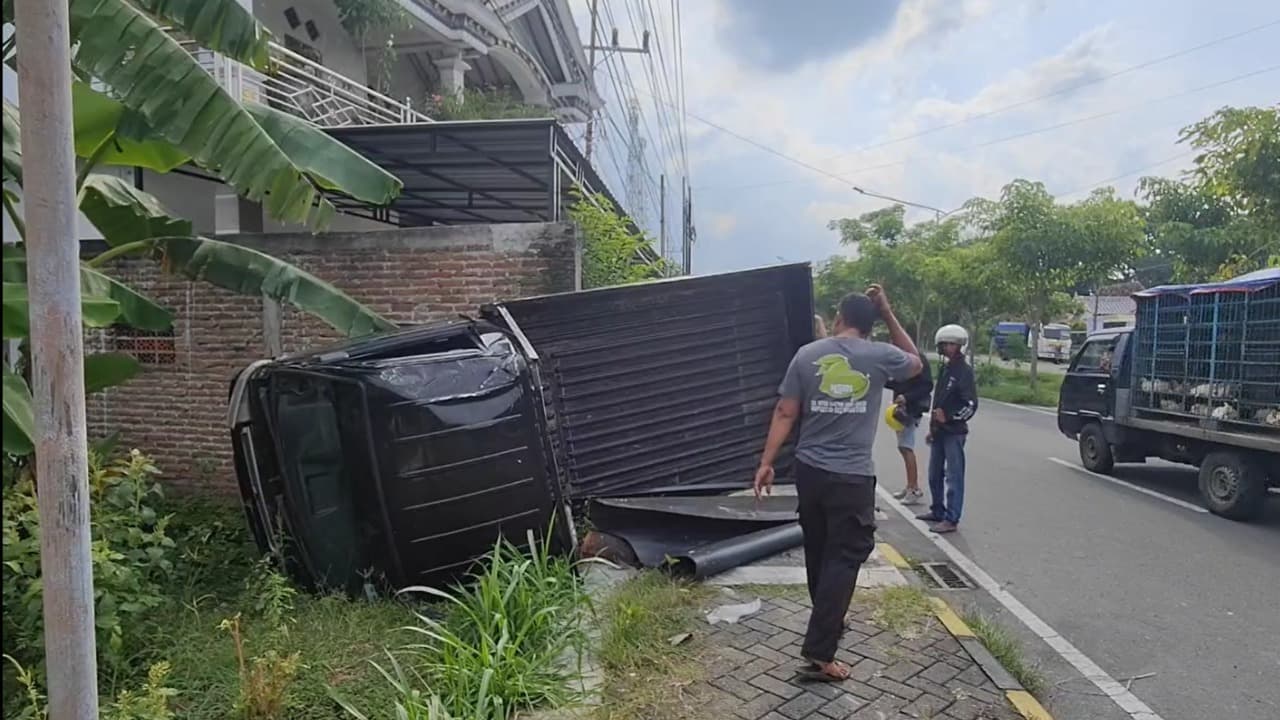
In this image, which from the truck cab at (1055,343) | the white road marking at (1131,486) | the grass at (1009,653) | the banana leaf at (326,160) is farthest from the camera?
the truck cab at (1055,343)

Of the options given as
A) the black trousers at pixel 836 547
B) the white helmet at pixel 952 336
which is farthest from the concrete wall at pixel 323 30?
the black trousers at pixel 836 547

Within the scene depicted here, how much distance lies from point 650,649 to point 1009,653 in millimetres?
1875

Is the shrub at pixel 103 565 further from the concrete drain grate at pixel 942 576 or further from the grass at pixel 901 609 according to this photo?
the concrete drain grate at pixel 942 576

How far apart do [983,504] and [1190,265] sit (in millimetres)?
13802

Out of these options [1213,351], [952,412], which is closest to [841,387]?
[952,412]

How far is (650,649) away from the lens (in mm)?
3809

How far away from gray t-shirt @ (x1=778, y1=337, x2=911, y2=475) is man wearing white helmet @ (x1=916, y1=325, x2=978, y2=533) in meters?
3.01

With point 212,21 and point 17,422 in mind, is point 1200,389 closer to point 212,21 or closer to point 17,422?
point 212,21

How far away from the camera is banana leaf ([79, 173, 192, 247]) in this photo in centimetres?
501

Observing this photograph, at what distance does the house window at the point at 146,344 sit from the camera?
7.38 metres

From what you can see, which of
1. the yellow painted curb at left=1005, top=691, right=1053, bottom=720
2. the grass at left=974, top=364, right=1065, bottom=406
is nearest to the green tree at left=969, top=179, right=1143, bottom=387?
the grass at left=974, top=364, right=1065, bottom=406

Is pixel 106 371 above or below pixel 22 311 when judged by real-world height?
below

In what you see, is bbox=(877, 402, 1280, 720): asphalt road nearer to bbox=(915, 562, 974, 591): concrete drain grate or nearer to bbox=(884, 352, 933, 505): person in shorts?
bbox=(915, 562, 974, 591): concrete drain grate

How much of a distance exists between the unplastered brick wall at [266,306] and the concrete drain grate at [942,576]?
139 inches
